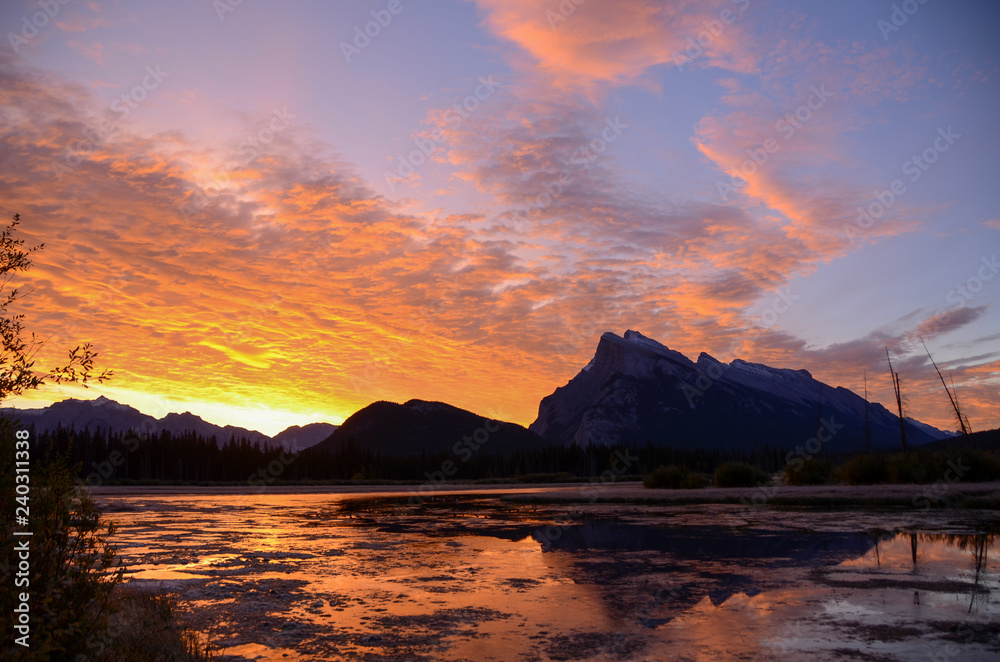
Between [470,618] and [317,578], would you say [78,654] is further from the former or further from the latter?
[317,578]

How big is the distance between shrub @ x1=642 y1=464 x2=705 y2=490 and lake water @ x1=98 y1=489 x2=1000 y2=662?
32428mm

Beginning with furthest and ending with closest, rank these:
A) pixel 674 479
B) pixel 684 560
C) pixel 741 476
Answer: pixel 674 479 < pixel 741 476 < pixel 684 560

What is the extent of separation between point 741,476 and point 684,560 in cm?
4293

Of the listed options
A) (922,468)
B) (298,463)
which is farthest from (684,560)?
(298,463)

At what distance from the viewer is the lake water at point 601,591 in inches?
370

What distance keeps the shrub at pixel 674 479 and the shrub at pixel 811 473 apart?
9.32m

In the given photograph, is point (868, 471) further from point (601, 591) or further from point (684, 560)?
point (601, 591)

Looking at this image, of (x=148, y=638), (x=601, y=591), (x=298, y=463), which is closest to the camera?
(x=148, y=638)

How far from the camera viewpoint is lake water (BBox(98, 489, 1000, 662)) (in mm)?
9406

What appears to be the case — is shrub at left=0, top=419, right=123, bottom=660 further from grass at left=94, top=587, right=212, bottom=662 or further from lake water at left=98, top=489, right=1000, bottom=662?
lake water at left=98, top=489, right=1000, bottom=662

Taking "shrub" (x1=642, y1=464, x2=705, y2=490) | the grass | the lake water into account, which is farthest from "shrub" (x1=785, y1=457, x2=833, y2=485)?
the grass

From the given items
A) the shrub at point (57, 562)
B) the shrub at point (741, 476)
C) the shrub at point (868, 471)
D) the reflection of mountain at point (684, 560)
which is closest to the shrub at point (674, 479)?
the shrub at point (741, 476)

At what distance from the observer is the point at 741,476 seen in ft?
183

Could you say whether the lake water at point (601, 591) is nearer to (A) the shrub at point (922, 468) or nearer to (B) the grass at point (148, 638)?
(B) the grass at point (148, 638)
